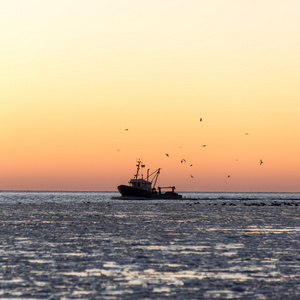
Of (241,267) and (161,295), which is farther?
(241,267)

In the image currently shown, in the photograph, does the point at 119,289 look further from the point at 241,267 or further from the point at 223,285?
the point at 241,267

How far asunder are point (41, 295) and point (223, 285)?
7558mm

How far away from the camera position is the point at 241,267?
3008cm

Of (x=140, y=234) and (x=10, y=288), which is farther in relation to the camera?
(x=140, y=234)

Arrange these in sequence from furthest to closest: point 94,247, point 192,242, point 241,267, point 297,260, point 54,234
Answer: point 54,234
point 192,242
point 94,247
point 297,260
point 241,267

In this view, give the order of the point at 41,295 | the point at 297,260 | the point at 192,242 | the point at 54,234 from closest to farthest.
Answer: the point at 41,295 < the point at 297,260 < the point at 192,242 < the point at 54,234

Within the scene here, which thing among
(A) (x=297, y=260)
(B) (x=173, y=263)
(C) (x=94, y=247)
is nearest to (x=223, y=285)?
(B) (x=173, y=263)

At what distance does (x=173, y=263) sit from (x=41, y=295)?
10410 mm

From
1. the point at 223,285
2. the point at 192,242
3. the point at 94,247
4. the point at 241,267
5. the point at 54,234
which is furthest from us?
the point at 54,234

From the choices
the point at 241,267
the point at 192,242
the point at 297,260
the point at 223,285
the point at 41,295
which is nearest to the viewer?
the point at 41,295

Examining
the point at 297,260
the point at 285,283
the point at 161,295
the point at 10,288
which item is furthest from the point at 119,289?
the point at 297,260

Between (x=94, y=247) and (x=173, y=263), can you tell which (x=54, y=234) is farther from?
(x=173, y=263)

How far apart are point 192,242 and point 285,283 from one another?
18.7 meters

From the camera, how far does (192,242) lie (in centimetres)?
4397
